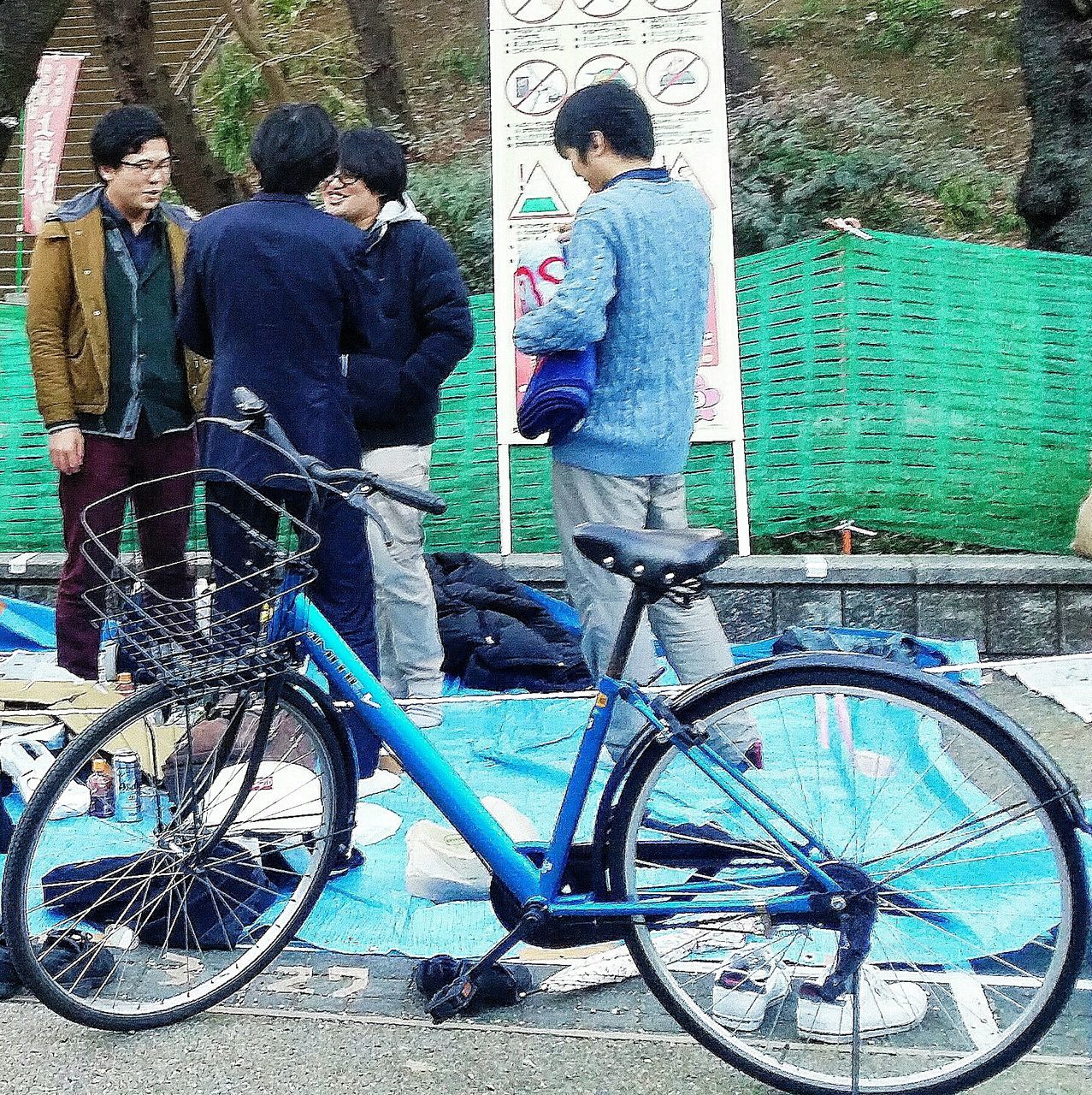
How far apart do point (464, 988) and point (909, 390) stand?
4165 mm

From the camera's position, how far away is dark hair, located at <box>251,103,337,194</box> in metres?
4.05

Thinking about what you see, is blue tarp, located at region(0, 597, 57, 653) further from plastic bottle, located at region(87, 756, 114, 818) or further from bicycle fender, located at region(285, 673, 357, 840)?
bicycle fender, located at region(285, 673, 357, 840)

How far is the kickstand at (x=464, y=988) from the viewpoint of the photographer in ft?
9.96

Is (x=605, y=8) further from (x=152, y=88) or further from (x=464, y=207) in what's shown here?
(x=152, y=88)

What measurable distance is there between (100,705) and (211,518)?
1376mm

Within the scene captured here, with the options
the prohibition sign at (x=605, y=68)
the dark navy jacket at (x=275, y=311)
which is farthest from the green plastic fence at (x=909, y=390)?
the dark navy jacket at (x=275, y=311)

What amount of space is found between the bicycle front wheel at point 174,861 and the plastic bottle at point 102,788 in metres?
0.05

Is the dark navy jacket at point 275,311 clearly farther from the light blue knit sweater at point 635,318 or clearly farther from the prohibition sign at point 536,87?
the prohibition sign at point 536,87

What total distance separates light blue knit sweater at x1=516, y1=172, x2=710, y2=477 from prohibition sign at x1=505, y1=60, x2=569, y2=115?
8.40 feet

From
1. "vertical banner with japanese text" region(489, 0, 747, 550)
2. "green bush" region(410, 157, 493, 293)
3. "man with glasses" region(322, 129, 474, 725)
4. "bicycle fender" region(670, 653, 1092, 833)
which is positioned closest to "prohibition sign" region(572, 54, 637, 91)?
"vertical banner with japanese text" region(489, 0, 747, 550)

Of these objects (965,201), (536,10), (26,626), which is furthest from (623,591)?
(965,201)

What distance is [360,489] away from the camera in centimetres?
301

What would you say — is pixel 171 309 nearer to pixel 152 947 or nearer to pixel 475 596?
pixel 475 596

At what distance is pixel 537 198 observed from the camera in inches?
258
